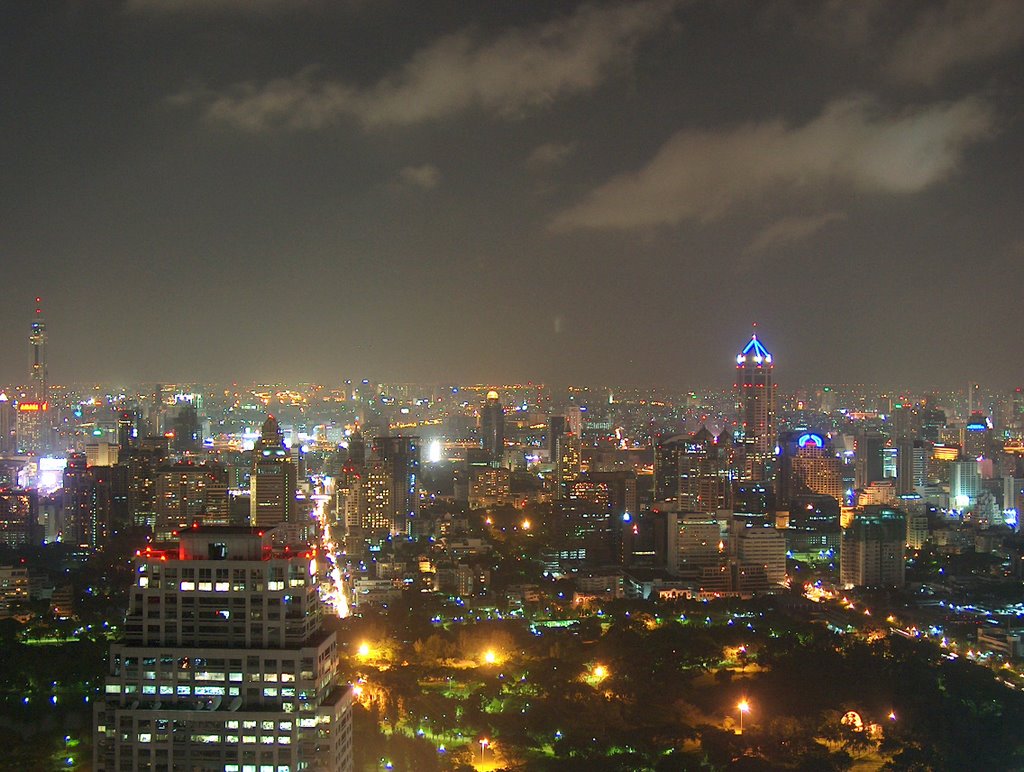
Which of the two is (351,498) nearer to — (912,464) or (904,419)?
(904,419)

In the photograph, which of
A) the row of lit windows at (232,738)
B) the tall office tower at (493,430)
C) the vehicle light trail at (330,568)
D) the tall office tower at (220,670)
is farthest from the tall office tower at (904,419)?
the row of lit windows at (232,738)

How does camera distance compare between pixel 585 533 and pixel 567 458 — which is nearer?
pixel 585 533

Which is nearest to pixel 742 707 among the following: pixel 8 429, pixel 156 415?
pixel 156 415

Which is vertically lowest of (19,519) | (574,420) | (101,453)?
(19,519)

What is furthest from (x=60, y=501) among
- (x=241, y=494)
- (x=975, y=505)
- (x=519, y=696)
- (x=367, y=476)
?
(x=975, y=505)

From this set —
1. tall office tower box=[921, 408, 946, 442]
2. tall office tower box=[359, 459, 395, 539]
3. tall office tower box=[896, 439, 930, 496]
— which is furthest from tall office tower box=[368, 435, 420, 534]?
tall office tower box=[921, 408, 946, 442]

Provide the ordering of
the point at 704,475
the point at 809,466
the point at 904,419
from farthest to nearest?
the point at 904,419 < the point at 809,466 < the point at 704,475

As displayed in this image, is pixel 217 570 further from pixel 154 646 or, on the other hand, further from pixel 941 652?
pixel 941 652
